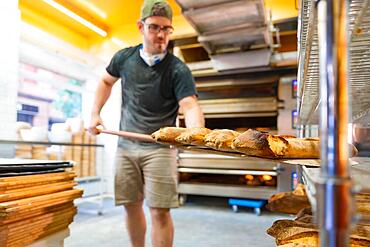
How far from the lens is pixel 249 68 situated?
10.6 feet

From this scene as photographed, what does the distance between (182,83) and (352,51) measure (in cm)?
99

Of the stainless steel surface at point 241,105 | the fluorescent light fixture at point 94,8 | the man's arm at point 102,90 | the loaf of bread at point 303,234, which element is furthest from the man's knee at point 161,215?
the fluorescent light fixture at point 94,8

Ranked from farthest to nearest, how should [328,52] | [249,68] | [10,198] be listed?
1. [249,68]
2. [10,198]
3. [328,52]

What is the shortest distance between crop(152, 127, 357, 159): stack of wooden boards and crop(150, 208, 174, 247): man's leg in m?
0.79

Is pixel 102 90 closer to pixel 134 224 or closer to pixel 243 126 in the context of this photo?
pixel 134 224

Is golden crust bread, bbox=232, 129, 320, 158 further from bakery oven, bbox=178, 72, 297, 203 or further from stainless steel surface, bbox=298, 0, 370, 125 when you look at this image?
bakery oven, bbox=178, 72, 297, 203

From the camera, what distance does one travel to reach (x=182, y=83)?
1.71 m

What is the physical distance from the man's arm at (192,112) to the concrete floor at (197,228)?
1019 millimetres

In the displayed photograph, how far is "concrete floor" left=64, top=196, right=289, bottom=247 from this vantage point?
88.5 inches

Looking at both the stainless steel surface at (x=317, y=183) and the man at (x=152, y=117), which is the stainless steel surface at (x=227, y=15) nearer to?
the man at (x=152, y=117)

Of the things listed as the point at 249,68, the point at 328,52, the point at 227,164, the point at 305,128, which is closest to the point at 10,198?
the point at 328,52

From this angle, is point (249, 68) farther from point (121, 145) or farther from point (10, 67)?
point (10, 67)

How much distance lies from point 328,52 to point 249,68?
290cm

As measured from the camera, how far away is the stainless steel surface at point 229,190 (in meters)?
3.12
